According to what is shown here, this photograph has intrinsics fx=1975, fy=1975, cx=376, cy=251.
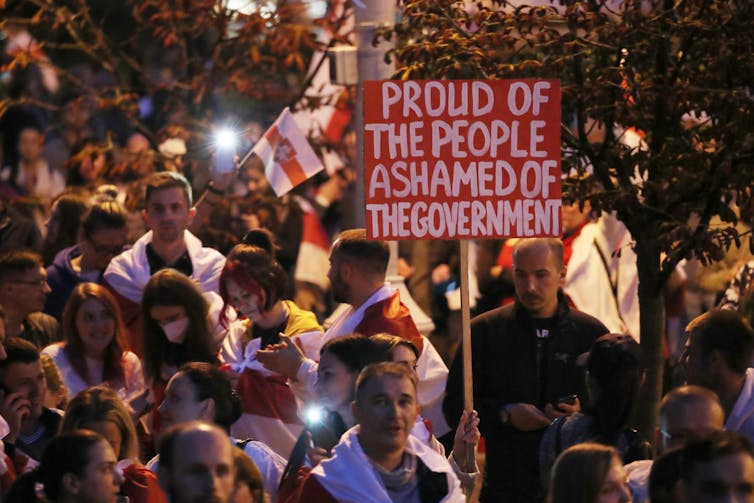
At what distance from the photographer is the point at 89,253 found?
12.2 meters

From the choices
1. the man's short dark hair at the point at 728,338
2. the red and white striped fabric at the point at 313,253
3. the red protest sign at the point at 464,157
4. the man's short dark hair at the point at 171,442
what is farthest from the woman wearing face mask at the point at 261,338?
the red and white striped fabric at the point at 313,253

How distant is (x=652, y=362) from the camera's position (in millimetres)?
10789

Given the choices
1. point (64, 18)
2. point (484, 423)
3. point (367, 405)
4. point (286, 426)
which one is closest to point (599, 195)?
point (484, 423)

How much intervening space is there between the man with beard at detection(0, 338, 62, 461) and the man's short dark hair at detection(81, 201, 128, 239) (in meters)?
2.60

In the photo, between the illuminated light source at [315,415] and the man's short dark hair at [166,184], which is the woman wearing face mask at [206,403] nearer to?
the illuminated light source at [315,415]

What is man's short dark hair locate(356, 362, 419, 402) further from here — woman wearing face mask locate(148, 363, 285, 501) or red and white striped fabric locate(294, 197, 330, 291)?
red and white striped fabric locate(294, 197, 330, 291)

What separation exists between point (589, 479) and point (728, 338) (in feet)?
5.48

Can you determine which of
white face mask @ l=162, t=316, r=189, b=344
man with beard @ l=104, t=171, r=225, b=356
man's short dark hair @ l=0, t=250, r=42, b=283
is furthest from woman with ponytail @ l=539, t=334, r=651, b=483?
man's short dark hair @ l=0, t=250, r=42, b=283

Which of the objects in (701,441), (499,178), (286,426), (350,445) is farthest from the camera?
(286,426)

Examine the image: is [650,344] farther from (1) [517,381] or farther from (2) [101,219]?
(2) [101,219]

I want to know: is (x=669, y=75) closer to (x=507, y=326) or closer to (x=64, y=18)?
(x=507, y=326)

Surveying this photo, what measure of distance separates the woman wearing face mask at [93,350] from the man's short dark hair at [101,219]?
1.31 m

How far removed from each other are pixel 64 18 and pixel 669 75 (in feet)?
19.3

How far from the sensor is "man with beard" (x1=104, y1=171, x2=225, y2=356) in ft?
38.1
